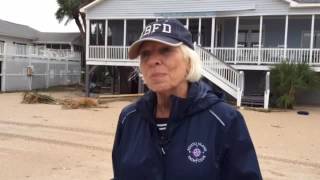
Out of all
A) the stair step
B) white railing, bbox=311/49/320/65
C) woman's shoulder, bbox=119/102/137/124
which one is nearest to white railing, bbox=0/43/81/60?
the stair step

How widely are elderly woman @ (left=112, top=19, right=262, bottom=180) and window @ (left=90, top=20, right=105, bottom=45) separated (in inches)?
974

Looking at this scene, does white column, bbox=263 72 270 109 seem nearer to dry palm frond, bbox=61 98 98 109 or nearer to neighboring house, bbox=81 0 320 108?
neighboring house, bbox=81 0 320 108

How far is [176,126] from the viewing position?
76.0 inches

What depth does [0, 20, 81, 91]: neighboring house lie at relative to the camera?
95.1 ft

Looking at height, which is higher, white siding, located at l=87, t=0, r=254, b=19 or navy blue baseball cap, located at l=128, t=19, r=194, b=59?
white siding, located at l=87, t=0, r=254, b=19

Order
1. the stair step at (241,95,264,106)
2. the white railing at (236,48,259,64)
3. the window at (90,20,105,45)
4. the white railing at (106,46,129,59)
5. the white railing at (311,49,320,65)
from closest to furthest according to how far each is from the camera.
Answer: the white railing at (311,49,320,65) < the stair step at (241,95,264,106) < the white railing at (236,48,259,64) < the white railing at (106,46,129,59) < the window at (90,20,105,45)

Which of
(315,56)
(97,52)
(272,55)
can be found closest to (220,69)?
(272,55)

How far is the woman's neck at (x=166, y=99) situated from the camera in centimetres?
205

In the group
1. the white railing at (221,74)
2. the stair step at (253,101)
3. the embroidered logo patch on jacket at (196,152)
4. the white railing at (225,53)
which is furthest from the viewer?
the white railing at (225,53)

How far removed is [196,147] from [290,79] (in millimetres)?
18822

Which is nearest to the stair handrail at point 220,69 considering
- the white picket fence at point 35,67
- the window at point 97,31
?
the window at point 97,31

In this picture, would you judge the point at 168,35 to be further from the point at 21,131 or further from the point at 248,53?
the point at 248,53

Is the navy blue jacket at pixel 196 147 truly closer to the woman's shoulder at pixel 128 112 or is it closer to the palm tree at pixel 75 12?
the woman's shoulder at pixel 128 112

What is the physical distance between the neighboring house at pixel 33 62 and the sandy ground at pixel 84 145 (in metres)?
12.9
